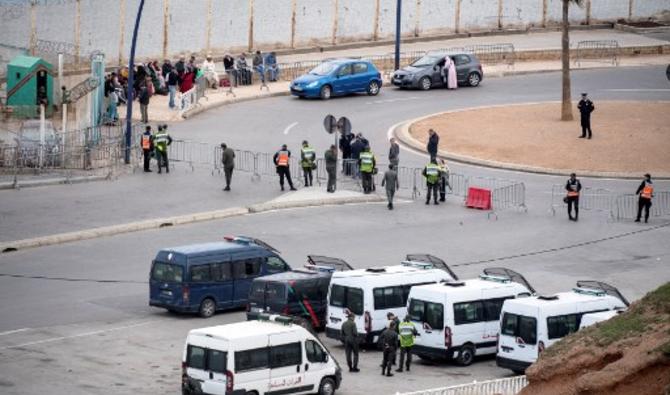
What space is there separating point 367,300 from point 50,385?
7.18 m

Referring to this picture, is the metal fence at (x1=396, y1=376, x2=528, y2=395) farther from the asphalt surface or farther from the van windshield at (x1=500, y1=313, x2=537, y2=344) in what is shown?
the van windshield at (x1=500, y1=313, x2=537, y2=344)

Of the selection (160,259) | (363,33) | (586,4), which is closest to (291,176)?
(160,259)

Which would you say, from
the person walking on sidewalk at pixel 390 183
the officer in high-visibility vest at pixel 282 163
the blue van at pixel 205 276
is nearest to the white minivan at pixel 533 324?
the blue van at pixel 205 276

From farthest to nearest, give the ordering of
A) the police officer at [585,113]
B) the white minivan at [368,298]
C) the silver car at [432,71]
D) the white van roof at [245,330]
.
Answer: the silver car at [432,71]
the police officer at [585,113]
the white minivan at [368,298]
the white van roof at [245,330]

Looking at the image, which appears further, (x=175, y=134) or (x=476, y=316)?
(x=175, y=134)

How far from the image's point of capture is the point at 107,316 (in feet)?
119

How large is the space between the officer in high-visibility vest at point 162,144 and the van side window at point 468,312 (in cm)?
1929

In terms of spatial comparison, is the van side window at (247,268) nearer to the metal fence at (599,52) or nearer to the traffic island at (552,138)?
the traffic island at (552,138)

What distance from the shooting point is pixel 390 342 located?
32.2 metres

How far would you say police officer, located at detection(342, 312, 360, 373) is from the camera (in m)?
32.6

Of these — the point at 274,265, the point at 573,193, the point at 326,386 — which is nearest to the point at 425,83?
the point at 573,193

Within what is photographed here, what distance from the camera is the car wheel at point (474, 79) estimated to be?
70.6 meters

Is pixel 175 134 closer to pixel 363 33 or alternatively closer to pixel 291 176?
pixel 291 176

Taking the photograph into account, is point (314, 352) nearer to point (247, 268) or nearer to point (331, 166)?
point (247, 268)
